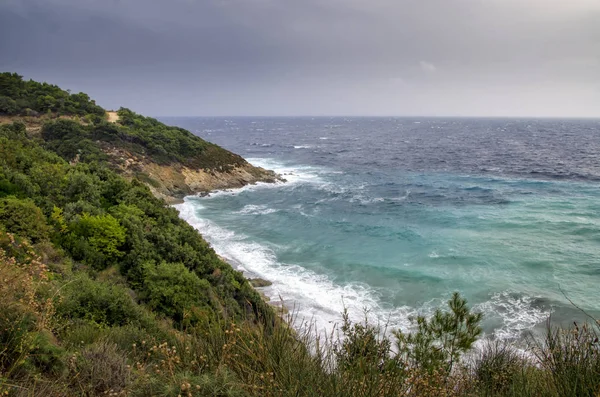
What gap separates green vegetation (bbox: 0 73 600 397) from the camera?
4.29 meters

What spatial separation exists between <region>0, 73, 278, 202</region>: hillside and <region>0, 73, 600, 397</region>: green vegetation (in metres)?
14.8

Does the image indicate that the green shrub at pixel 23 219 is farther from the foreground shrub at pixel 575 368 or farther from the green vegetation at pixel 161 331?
the foreground shrub at pixel 575 368

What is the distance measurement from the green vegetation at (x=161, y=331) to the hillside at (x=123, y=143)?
14.8 meters

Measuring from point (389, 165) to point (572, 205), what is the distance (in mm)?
29961

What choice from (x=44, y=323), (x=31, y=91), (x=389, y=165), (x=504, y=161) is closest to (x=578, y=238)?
(x=44, y=323)

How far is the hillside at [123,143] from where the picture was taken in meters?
37.3

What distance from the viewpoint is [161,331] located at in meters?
9.01

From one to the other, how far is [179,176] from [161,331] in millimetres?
35650

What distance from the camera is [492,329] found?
1622 cm

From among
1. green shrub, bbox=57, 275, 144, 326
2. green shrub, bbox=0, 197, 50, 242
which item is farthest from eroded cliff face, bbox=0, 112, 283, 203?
green shrub, bbox=57, 275, 144, 326

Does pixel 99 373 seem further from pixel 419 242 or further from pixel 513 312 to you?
pixel 419 242

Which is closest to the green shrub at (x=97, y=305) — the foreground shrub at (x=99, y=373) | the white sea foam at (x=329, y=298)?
the foreground shrub at (x=99, y=373)

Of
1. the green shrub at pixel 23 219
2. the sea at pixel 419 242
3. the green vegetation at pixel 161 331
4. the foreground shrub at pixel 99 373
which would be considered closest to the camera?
the green vegetation at pixel 161 331

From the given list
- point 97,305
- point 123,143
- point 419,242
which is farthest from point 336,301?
point 123,143
